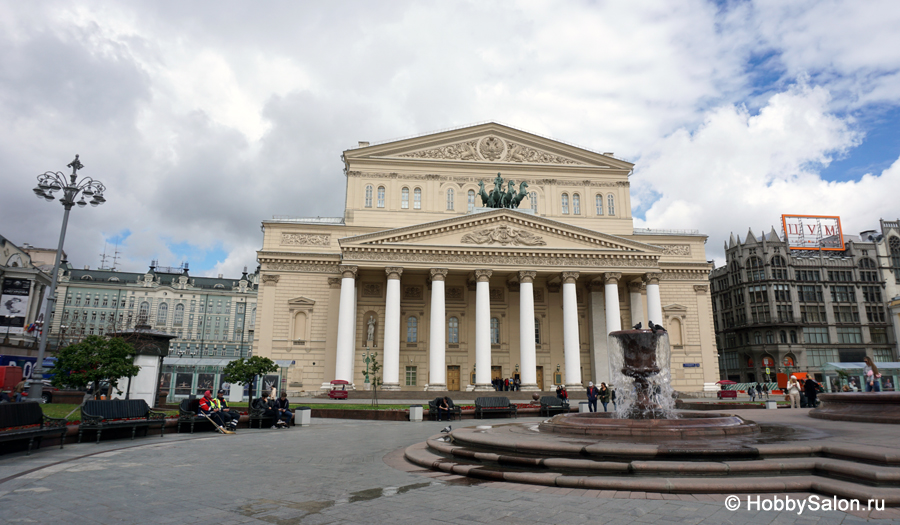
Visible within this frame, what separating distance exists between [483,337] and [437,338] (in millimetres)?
3280

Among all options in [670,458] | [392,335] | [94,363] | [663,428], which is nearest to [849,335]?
[392,335]

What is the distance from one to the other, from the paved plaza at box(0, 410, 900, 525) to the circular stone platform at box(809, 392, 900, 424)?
3.21 meters

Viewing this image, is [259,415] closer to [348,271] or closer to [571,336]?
[348,271]

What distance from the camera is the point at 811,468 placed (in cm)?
761

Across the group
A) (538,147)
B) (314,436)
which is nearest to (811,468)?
(314,436)

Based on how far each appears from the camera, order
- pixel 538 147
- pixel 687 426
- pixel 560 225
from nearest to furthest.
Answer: pixel 687 426 < pixel 560 225 < pixel 538 147

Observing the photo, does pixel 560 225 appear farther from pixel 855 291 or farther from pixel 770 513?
pixel 855 291

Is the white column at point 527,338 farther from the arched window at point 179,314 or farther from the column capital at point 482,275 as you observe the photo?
the arched window at point 179,314

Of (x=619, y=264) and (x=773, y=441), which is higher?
(x=619, y=264)

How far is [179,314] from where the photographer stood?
89.2 metres

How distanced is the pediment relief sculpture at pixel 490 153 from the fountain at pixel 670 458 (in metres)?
37.4

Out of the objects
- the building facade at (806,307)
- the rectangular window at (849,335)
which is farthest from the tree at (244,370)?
the rectangular window at (849,335)

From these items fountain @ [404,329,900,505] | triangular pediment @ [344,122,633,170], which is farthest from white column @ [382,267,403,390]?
fountain @ [404,329,900,505]

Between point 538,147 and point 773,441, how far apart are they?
136 feet
